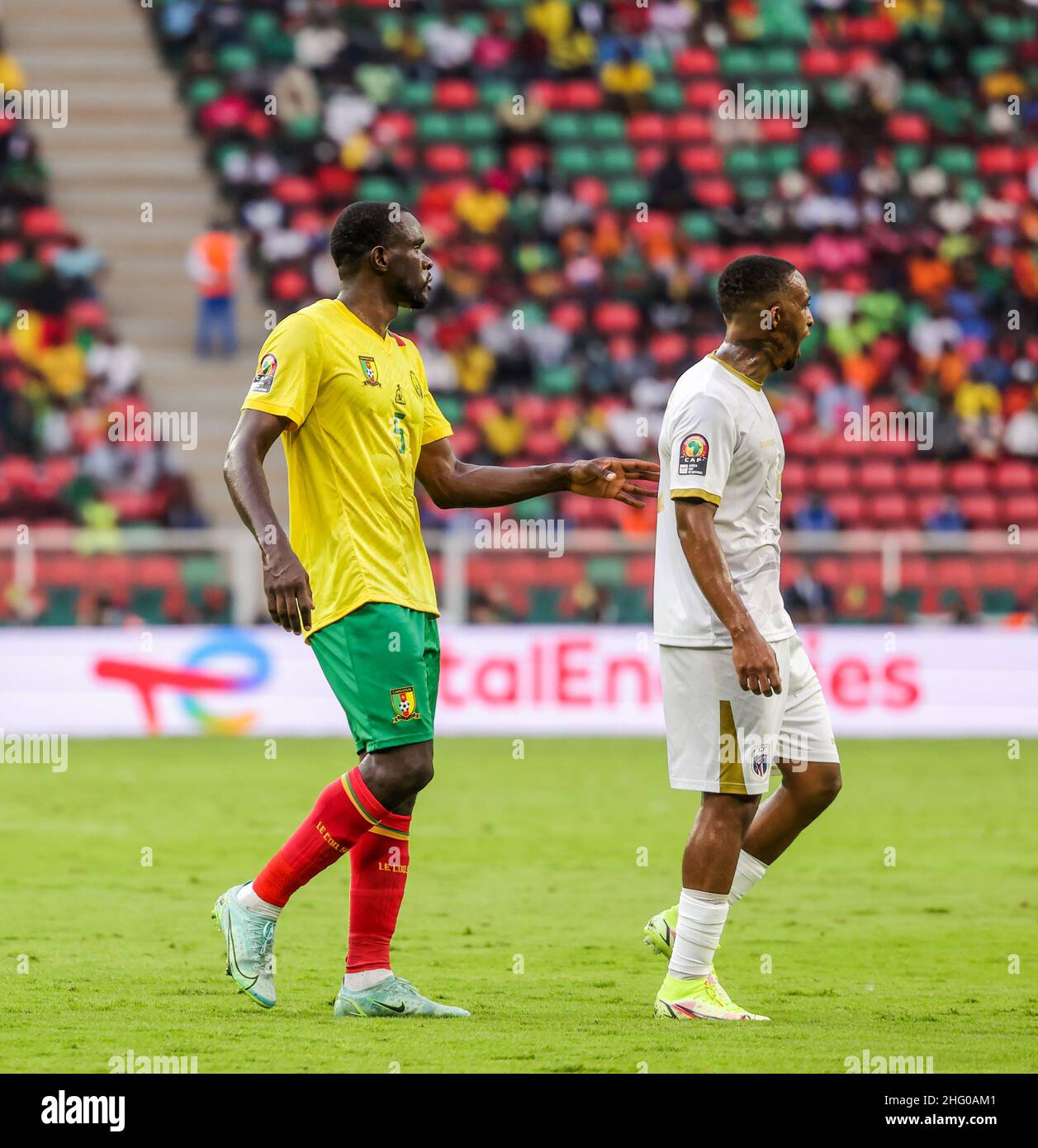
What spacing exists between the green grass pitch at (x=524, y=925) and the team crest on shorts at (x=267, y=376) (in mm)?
1784

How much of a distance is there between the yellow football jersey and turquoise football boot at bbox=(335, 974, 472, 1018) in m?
1.07

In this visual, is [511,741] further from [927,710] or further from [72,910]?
[72,910]

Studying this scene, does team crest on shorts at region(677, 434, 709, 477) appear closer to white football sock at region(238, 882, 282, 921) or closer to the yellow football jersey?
the yellow football jersey

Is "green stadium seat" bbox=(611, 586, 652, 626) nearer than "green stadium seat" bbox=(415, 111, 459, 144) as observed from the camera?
Yes

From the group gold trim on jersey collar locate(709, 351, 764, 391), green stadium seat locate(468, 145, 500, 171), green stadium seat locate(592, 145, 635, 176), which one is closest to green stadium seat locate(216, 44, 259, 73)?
green stadium seat locate(468, 145, 500, 171)

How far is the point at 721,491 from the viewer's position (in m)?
5.60

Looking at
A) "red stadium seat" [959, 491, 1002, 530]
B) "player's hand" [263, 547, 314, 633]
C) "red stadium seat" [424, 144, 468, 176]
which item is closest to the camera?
"player's hand" [263, 547, 314, 633]

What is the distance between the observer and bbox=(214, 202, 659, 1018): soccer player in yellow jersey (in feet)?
18.4

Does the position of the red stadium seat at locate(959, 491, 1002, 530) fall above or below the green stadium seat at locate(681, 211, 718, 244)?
below

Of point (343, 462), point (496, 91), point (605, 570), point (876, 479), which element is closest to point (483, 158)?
point (496, 91)

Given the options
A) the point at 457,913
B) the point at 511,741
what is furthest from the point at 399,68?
the point at 457,913

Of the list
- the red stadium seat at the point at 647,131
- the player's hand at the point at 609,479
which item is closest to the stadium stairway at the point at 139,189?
the red stadium seat at the point at 647,131

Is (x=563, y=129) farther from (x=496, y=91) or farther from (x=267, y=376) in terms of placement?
(x=267, y=376)

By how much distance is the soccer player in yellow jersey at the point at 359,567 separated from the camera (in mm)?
5602
